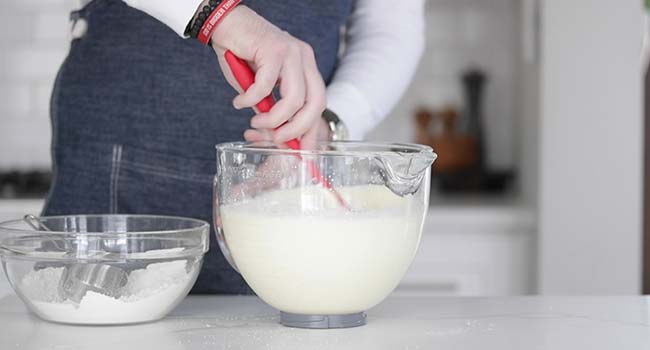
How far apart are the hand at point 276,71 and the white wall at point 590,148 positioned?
63.1 inches

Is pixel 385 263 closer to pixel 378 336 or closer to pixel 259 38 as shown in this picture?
pixel 378 336

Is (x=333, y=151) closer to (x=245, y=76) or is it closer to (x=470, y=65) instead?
(x=245, y=76)

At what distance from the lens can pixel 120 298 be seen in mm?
1007

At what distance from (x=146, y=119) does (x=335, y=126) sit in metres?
0.27

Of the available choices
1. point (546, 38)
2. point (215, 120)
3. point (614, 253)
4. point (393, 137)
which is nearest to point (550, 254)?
point (614, 253)

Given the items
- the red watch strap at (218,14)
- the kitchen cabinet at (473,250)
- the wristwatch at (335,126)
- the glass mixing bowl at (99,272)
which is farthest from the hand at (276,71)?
the kitchen cabinet at (473,250)

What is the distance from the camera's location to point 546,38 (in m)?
2.56

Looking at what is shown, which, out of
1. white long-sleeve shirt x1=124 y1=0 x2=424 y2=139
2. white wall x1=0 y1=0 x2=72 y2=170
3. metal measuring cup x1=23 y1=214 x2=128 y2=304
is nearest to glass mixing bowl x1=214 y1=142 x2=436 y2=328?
metal measuring cup x1=23 y1=214 x2=128 y2=304

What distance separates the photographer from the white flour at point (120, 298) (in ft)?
3.30

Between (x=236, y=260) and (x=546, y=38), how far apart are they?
5.56ft

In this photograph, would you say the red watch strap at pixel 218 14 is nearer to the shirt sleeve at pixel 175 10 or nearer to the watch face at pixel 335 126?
the shirt sleeve at pixel 175 10

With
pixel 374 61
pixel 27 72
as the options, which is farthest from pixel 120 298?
pixel 27 72

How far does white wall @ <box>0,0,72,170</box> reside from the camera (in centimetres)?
321

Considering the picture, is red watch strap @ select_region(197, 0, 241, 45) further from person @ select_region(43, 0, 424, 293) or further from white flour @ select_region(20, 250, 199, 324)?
person @ select_region(43, 0, 424, 293)
